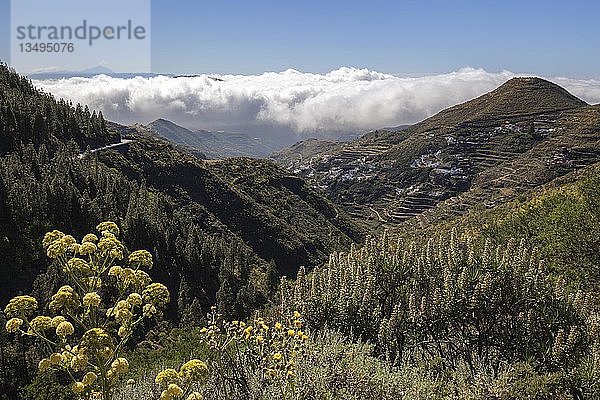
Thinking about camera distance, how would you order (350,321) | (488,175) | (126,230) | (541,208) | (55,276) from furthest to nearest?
(488,175), (126,230), (55,276), (541,208), (350,321)

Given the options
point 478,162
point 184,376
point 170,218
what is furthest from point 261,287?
point 478,162

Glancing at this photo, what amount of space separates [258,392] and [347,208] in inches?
6157

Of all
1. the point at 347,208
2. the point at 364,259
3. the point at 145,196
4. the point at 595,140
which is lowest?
the point at 347,208

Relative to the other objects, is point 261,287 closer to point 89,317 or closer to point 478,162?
point 89,317

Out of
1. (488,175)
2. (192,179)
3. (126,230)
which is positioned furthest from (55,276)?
(488,175)

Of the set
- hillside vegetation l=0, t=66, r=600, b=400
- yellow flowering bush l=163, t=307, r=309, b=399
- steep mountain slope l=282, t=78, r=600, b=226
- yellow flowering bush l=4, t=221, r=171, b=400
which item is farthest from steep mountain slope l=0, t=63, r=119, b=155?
steep mountain slope l=282, t=78, r=600, b=226

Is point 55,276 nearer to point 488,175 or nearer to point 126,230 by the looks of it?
point 126,230

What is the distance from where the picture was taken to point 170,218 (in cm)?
7575

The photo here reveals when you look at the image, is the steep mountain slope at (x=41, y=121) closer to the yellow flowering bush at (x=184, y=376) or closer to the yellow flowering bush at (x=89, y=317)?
the yellow flowering bush at (x=89, y=317)

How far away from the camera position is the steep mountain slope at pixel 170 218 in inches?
1902

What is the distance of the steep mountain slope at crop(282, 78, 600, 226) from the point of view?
114 meters

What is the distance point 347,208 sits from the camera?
16262cm

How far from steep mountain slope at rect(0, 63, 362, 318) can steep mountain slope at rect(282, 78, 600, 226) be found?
109 feet

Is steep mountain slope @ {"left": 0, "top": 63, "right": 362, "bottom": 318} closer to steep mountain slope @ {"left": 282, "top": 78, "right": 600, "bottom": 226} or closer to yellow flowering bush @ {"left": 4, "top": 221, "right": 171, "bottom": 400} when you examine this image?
steep mountain slope @ {"left": 282, "top": 78, "right": 600, "bottom": 226}
